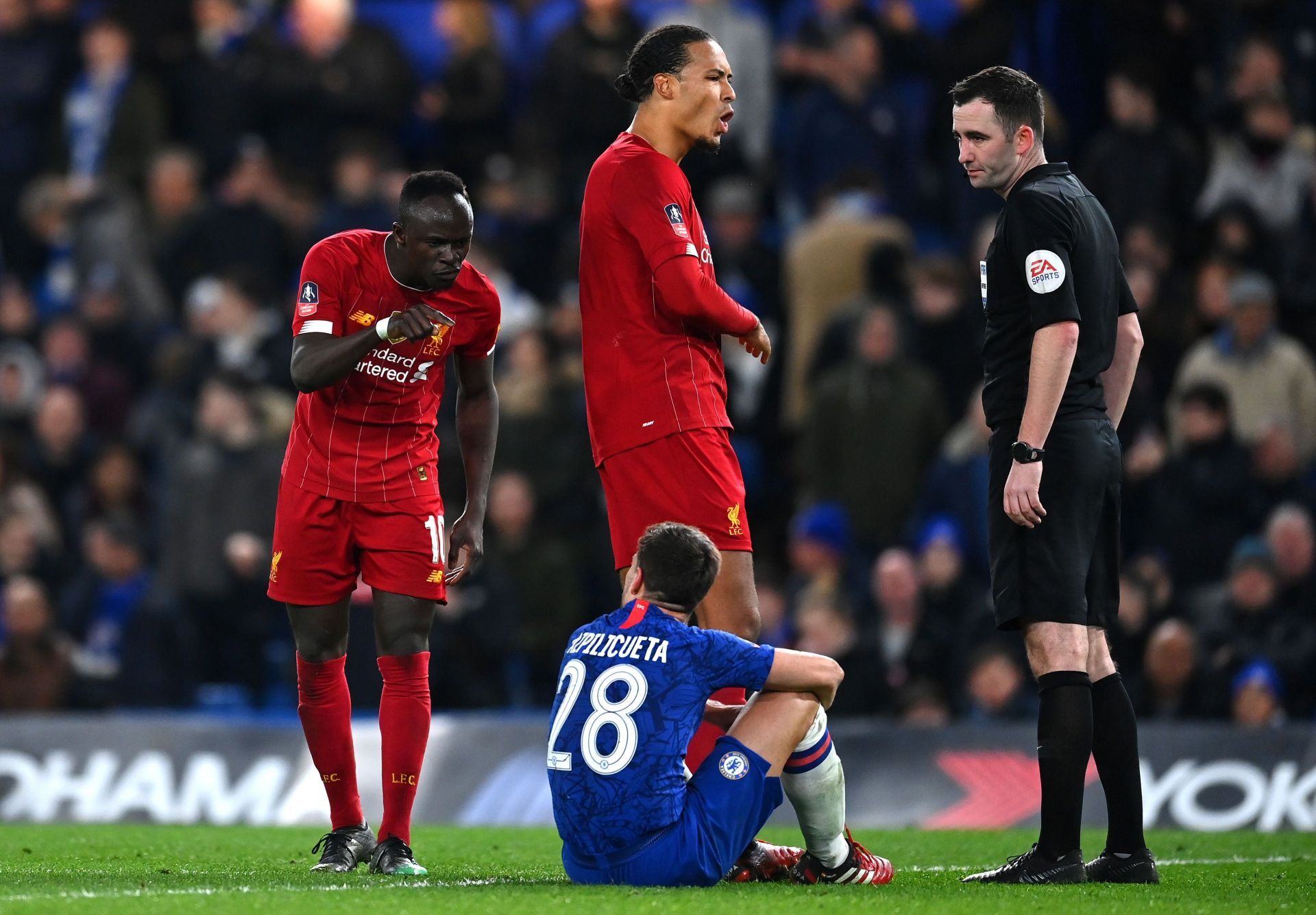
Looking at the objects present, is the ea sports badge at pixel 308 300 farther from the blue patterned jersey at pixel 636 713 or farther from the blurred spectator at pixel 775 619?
the blurred spectator at pixel 775 619

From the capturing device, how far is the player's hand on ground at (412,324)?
18.9ft

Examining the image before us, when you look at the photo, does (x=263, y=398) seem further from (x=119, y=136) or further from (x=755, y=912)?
(x=755, y=912)

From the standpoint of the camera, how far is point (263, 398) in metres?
12.7

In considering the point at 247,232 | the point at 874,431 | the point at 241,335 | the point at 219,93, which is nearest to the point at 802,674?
the point at 874,431

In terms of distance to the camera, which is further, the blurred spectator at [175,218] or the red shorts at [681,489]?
the blurred spectator at [175,218]

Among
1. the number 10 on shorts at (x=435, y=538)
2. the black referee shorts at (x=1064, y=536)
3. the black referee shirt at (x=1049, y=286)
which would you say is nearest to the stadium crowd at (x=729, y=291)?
the black referee shorts at (x=1064, y=536)

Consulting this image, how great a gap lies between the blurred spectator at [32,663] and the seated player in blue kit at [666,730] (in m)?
6.86

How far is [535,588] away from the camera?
38.8ft

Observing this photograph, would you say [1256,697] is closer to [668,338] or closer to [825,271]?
[825,271]

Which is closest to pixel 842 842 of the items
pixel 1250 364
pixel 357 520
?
pixel 357 520

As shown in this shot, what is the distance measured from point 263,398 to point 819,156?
4.23m

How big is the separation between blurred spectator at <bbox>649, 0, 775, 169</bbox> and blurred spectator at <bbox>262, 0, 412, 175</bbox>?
2153mm

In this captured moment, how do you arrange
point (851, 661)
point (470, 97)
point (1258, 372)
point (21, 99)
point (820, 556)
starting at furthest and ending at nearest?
point (21, 99)
point (470, 97)
point (1258, 372)
point (820, 556)
point (851, 661)

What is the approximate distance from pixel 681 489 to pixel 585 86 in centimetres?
847
